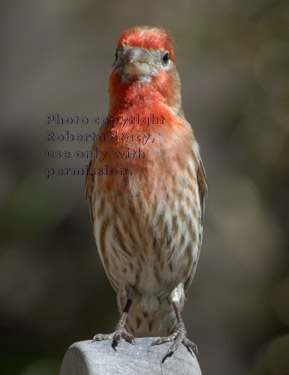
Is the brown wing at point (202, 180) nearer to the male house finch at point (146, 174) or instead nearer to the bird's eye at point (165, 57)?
the male house finch at point (146, 174)

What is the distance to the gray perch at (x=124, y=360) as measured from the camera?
308 centimetres

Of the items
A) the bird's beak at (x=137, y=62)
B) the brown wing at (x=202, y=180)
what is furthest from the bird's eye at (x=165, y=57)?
the brown wing at (x=202, y=180)

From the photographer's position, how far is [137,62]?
460 centimetres

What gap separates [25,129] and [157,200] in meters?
2.85

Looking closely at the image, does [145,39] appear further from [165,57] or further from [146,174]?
[146,174]

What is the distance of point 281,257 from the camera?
714cm

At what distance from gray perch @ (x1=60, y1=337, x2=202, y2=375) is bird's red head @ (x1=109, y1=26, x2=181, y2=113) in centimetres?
172

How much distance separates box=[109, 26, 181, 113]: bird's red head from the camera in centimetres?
464

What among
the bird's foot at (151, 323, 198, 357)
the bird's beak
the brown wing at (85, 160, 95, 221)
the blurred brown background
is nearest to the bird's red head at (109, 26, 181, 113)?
the bird's beak

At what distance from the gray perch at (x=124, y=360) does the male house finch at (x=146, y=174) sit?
1054 millimetres

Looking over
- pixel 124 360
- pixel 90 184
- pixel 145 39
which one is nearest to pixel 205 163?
pixel 90 184

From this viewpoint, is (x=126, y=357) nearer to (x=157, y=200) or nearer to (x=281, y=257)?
(x=157, y=200)

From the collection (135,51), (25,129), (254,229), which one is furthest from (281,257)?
(135,51)

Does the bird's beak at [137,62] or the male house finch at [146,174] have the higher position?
the bird's beak at [137,62]
